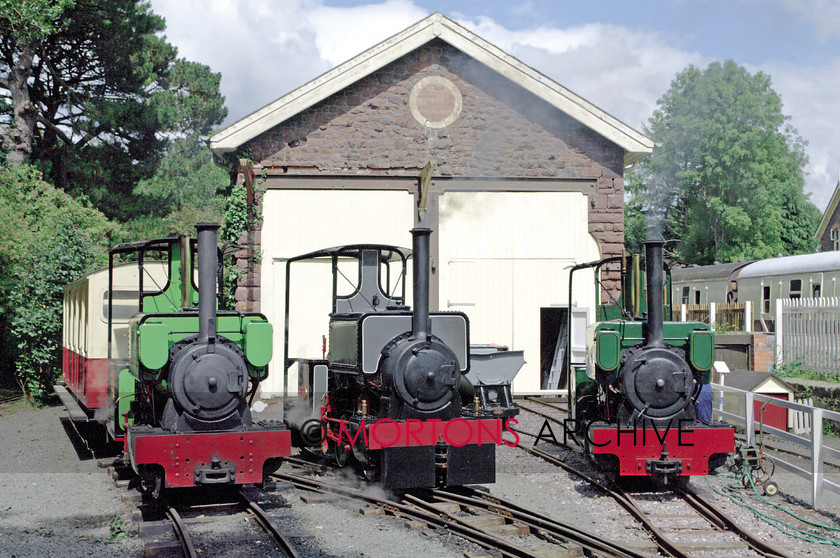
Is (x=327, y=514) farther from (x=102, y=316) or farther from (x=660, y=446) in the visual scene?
(x=102, y=316)

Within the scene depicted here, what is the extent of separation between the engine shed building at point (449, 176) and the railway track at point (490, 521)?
8603 mm

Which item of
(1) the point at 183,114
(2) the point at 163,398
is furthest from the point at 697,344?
(1) the point at 183,114

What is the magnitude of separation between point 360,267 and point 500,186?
8.08 meters

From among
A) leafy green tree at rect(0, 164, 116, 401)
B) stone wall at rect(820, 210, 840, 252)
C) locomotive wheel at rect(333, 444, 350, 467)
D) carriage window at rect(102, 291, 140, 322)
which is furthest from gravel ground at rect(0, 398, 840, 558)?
stone wall at rect(820, 210, 840, 252)

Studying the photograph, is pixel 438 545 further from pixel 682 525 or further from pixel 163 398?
pixel 163 398

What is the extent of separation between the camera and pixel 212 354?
782 centimetres

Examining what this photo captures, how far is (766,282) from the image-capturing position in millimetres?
24984

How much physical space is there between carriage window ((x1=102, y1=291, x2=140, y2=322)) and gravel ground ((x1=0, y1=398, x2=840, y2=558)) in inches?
75.9

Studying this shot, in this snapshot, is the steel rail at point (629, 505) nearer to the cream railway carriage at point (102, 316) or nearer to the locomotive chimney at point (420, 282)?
the locomotive chimney at point (420, 282)

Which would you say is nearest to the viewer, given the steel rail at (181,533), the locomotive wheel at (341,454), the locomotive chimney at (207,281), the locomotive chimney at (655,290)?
the steel rail at (181,533)

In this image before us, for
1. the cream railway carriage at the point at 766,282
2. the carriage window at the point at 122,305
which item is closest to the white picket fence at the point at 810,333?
the cream railway carriage at the point at 766,282

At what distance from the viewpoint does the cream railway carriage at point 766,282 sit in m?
21.5

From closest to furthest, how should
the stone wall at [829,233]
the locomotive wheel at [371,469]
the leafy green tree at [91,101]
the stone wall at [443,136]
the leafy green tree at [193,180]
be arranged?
1. the locomotive wheel at [371,469]
2. the stone wall at [443,136]
3. the leafy green tree at [91,101]
4. the stone wall at [829,233]
5. the leafy green tree at [193,180]

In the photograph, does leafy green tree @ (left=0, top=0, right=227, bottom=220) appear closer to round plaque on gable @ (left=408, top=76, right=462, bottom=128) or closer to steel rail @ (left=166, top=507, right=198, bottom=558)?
round plaque on gable @ (left=408, top=76, right=462, bottom=128)
